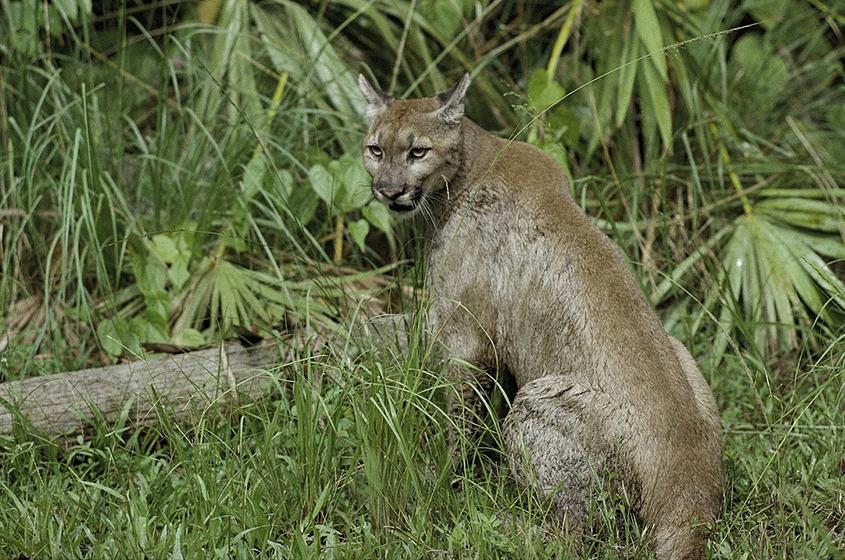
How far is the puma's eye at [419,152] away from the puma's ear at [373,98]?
1.41 ft

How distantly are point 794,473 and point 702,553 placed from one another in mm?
1180

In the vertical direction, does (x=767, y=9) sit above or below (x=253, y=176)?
above

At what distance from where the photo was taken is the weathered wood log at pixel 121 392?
218 inches

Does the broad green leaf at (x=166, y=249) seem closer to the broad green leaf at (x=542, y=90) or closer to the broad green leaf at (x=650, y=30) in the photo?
the broad green leaf at (x=542, y=90)

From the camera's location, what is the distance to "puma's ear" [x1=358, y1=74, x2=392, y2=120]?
19.4ft

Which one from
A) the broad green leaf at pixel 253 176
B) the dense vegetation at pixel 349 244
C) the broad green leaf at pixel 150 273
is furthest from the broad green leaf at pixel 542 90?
the broad green leaf at pixel 150 273

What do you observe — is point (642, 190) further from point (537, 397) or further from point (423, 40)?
point (537, 397)

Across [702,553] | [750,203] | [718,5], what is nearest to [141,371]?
[702,553]

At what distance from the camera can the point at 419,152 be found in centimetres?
562

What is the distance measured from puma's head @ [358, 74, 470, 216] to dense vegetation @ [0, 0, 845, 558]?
0.41 m

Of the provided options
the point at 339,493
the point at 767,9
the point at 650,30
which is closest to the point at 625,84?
the point at 650,30

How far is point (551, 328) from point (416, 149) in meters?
1.23

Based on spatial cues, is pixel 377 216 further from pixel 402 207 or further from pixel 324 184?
pixel 402 207

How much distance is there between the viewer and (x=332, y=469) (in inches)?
194
